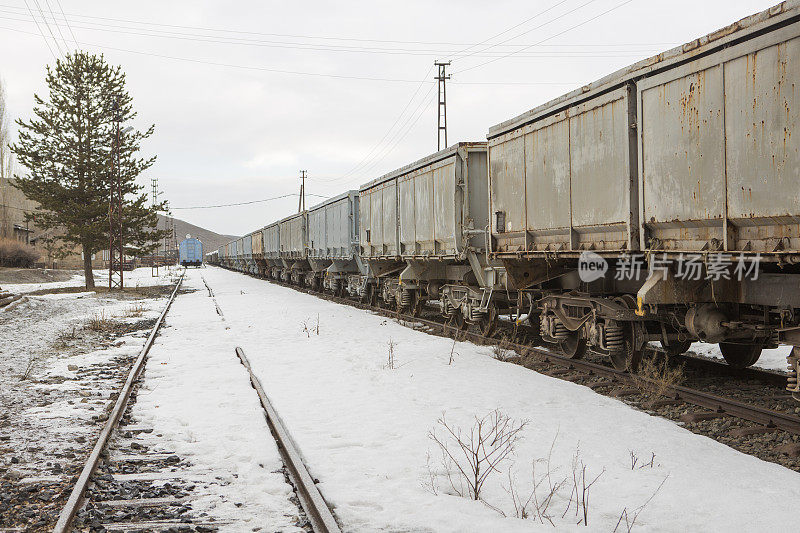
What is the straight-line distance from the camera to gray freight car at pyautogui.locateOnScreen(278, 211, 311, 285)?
97.3ft

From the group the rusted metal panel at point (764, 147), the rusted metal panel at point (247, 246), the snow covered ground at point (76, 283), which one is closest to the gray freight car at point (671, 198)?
the rusted metal panel at point (764, 147)

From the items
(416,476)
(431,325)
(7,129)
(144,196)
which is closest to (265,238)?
(144,196)

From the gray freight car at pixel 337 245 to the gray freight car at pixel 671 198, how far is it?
11.4 m

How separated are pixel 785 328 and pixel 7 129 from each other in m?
70.3

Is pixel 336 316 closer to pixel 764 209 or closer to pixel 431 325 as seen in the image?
pixel 431 325

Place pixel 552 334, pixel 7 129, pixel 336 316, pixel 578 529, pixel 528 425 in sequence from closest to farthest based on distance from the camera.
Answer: pixel 578 529 < pixel 528 425 < pixel 552 334 < pixel 336 316 < pixel 7 129

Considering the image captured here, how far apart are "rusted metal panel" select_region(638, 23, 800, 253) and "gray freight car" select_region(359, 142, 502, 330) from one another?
14.8 ft

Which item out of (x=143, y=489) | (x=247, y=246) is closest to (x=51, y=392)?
(x=143, y=489)

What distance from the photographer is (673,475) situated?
15.2 feet

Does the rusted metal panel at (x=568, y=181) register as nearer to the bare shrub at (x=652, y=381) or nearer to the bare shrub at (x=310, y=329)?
the bare shrub at (x=652, y=381)

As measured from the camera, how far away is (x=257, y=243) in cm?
4753

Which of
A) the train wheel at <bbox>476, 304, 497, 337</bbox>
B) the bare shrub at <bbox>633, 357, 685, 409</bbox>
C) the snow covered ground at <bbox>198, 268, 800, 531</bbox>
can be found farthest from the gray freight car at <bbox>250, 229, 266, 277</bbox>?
the bare shrub at <bbox>633, 357, 685, 409</bbox>

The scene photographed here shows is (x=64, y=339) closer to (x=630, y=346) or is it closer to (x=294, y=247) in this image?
(x=630, y=346)

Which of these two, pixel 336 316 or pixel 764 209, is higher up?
pixel 764 209
